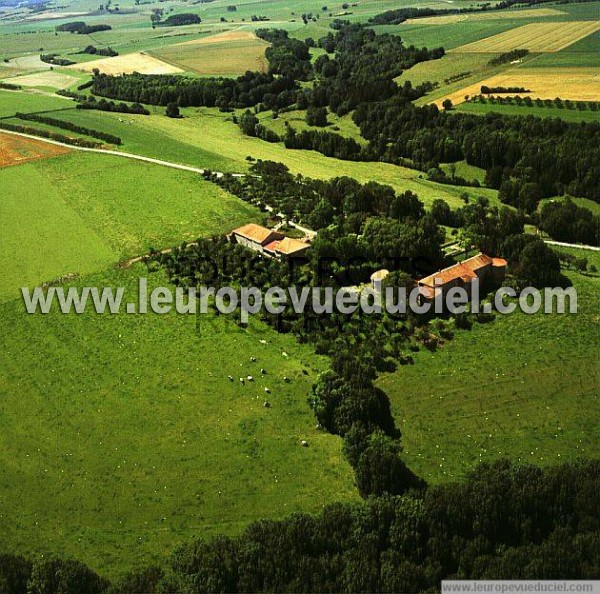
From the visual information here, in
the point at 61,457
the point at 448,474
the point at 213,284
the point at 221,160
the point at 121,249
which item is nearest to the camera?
the point at 448,474

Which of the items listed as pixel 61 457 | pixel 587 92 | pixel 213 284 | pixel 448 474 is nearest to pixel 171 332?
pixel 213 284

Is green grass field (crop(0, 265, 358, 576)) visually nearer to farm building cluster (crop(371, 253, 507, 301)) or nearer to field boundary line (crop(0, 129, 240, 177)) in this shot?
farm building cluster (crop(371, 253, 507, 301))

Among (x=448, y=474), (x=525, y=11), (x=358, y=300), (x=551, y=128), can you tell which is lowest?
(x=448, y=474)

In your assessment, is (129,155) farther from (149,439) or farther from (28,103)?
(149,439)

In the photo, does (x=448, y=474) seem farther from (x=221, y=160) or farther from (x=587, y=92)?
(x=587, y=92)

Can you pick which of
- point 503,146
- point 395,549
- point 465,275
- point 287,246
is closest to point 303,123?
point 503,146

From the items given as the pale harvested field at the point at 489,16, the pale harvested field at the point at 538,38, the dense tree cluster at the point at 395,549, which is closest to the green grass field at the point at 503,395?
Result: the dense tree cluster at the point at 395,549

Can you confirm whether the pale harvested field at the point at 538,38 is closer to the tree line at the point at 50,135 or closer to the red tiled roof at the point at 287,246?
the tree line at the point at 50,135
